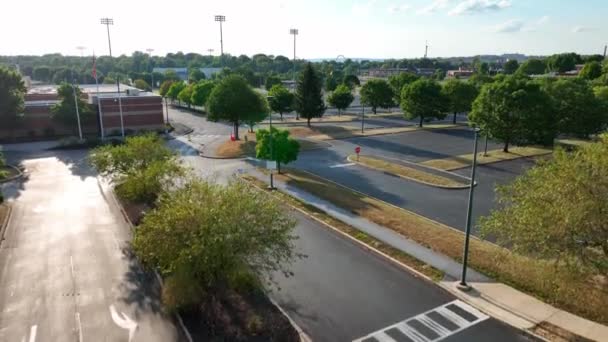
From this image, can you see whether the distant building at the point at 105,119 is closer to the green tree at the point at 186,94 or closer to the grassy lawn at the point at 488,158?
the green tree at the point at 186,94

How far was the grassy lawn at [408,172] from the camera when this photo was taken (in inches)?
1300

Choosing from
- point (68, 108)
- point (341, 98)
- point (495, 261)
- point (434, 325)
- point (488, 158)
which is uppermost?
point (341, 98)

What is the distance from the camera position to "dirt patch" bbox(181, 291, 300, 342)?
14414mm

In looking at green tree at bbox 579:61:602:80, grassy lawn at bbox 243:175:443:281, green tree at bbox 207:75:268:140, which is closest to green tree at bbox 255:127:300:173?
grassy lawn at bbox 243:175:443:281

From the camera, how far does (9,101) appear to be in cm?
5216

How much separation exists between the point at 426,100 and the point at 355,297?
1871 inches

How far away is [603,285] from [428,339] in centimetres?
798

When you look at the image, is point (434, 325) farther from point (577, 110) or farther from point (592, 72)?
point (592, 72)

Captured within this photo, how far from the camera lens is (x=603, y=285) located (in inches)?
656

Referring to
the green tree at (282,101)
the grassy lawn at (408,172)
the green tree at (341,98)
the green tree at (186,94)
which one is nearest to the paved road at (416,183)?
the grassy lawn at (408,172)

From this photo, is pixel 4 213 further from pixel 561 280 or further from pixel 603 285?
pixel 603 285

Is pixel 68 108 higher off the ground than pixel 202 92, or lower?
lower

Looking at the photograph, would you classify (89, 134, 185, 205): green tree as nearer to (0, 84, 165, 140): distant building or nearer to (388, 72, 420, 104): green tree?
(0, 84, 165, 140): distant building

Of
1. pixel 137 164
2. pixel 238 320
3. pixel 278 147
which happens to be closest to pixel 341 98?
pixel 278 147
